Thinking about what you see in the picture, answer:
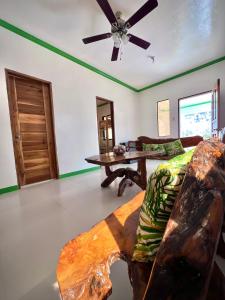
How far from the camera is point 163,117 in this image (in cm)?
587

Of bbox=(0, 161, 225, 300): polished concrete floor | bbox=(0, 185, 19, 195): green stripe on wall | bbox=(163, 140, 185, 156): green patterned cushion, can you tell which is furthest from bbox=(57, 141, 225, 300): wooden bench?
bbox=(163, 140, 185, 156): green patterned cushion

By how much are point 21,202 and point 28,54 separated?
2.77m

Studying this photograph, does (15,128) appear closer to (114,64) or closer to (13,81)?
(13,81)

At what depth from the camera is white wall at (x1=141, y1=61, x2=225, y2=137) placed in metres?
4.34

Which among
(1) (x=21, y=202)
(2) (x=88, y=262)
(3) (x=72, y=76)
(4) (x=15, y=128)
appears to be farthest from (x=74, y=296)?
(3) (x=72, y=76)

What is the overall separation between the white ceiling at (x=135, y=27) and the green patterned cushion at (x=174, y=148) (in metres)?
2.30

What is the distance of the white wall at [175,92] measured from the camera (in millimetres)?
4341

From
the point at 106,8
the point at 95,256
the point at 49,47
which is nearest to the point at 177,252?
the point at 95,256

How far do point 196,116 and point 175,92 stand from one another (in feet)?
5.41

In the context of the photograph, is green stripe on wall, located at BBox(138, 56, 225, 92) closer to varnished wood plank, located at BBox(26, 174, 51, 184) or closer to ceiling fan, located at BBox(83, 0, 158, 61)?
ceiling fan, located at BBox(83, 0, 158, 61)

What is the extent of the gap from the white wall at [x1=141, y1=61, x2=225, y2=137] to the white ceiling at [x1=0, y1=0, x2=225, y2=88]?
18.3 inches

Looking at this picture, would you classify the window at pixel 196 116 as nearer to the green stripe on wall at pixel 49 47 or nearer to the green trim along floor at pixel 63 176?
the green stripe on wall at pixel 49 47

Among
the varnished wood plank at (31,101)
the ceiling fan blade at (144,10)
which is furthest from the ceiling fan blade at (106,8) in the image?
the varnished wood plank at (31,101)

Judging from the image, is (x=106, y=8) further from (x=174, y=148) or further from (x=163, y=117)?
(x=163, y=117)
